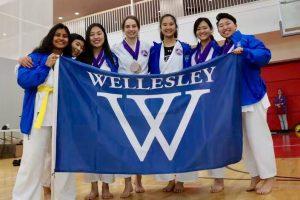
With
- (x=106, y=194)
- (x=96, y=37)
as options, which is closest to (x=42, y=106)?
(x=96, y=37)

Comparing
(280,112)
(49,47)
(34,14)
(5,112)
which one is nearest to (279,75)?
(280,112)

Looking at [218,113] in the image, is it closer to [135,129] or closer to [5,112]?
[135,129]

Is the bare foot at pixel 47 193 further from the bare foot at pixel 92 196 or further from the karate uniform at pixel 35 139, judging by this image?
the karate uniform at pixel 35 139

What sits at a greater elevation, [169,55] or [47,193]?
[169,55]

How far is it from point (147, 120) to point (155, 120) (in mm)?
56

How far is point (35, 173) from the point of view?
2.04 meters

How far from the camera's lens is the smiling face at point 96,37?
8.70 feet

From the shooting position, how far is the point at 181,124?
2092 mm

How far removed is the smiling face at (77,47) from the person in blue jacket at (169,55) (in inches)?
25.2

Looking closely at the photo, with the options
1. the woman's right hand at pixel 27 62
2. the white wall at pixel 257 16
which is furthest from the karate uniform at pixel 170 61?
the white wall at pixel 257 16

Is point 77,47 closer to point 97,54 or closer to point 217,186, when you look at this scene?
point 97,54

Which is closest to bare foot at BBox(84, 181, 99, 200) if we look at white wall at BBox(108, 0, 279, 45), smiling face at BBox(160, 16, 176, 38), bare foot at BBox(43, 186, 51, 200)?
bare foot at BBox(43, 186, 51, 200)

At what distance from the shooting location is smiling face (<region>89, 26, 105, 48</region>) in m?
2.65

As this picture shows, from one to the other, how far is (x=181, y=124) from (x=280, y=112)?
8624 mm
